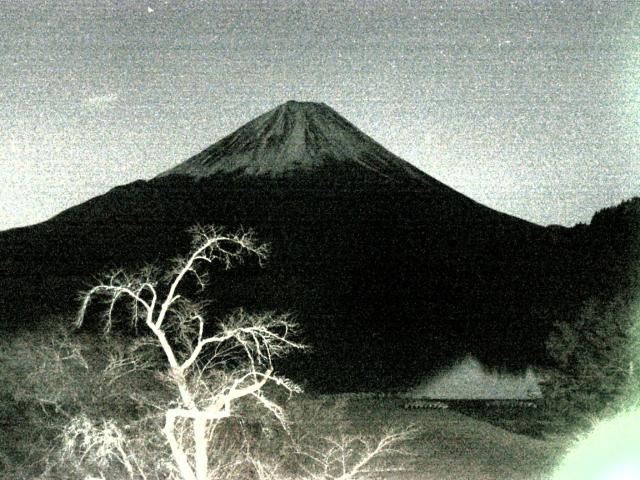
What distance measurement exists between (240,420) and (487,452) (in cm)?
717

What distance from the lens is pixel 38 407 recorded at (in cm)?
1661

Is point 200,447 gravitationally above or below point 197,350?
below

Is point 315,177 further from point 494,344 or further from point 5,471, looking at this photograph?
point 5,471

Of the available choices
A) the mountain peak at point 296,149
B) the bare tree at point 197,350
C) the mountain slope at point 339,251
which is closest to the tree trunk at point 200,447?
the bare tree at point 197,350

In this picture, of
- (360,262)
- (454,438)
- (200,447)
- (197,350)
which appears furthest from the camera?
(360,262)

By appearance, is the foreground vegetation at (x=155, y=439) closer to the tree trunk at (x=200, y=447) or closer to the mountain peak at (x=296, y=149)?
the tree trunk at (x=200, y=447)

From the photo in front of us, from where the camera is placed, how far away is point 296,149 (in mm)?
74875

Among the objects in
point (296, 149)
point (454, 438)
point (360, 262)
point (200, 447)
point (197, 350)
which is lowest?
point (454, 438)

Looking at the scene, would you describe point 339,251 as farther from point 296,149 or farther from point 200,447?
point 200,447

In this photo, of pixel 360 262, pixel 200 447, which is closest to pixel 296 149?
pixel 360 262

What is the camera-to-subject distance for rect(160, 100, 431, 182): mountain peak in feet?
244

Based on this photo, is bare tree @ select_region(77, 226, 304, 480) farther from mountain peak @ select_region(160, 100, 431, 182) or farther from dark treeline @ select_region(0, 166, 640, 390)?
mountain peak @ select_region(160, 100, 431, 182)

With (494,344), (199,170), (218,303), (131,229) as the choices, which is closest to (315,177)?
(199,170)

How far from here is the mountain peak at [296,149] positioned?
244ft
